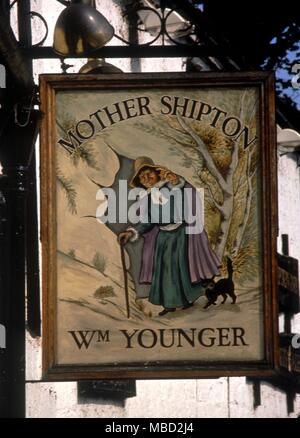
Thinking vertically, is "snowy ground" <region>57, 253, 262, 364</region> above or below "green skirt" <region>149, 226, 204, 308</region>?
below

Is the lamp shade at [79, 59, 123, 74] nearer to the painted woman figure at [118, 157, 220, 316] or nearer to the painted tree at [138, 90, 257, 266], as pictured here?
the painted tree at [138, 90, 257, 266]

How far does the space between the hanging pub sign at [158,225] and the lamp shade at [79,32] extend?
1.61 feet

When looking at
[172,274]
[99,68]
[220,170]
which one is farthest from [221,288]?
[99,68]

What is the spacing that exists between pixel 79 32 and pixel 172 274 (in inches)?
60.8

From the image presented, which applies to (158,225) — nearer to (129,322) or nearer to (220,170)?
(220,170)

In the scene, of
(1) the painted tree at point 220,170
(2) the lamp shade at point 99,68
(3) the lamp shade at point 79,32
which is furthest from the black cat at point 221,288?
(3) the lamp shade at point 79,32

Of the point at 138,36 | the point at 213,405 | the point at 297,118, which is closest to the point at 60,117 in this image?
the point at 138,36

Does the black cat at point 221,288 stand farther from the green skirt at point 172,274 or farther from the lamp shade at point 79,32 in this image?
the lamp shade at point 79,32

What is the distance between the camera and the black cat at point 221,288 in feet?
23.1

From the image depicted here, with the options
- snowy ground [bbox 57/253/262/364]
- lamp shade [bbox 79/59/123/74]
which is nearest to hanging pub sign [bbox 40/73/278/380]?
snowy ground [bbox 57/253/262/364]

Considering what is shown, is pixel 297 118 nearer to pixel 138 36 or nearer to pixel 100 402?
pixel 138 36

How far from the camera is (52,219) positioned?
7020 millimetres

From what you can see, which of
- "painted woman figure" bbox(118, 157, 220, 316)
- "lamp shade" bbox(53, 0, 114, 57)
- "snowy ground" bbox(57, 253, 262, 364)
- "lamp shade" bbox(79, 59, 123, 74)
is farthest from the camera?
"lamp shade" bbox(79, 59, 123, 74)

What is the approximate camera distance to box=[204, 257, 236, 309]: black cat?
704 cm
